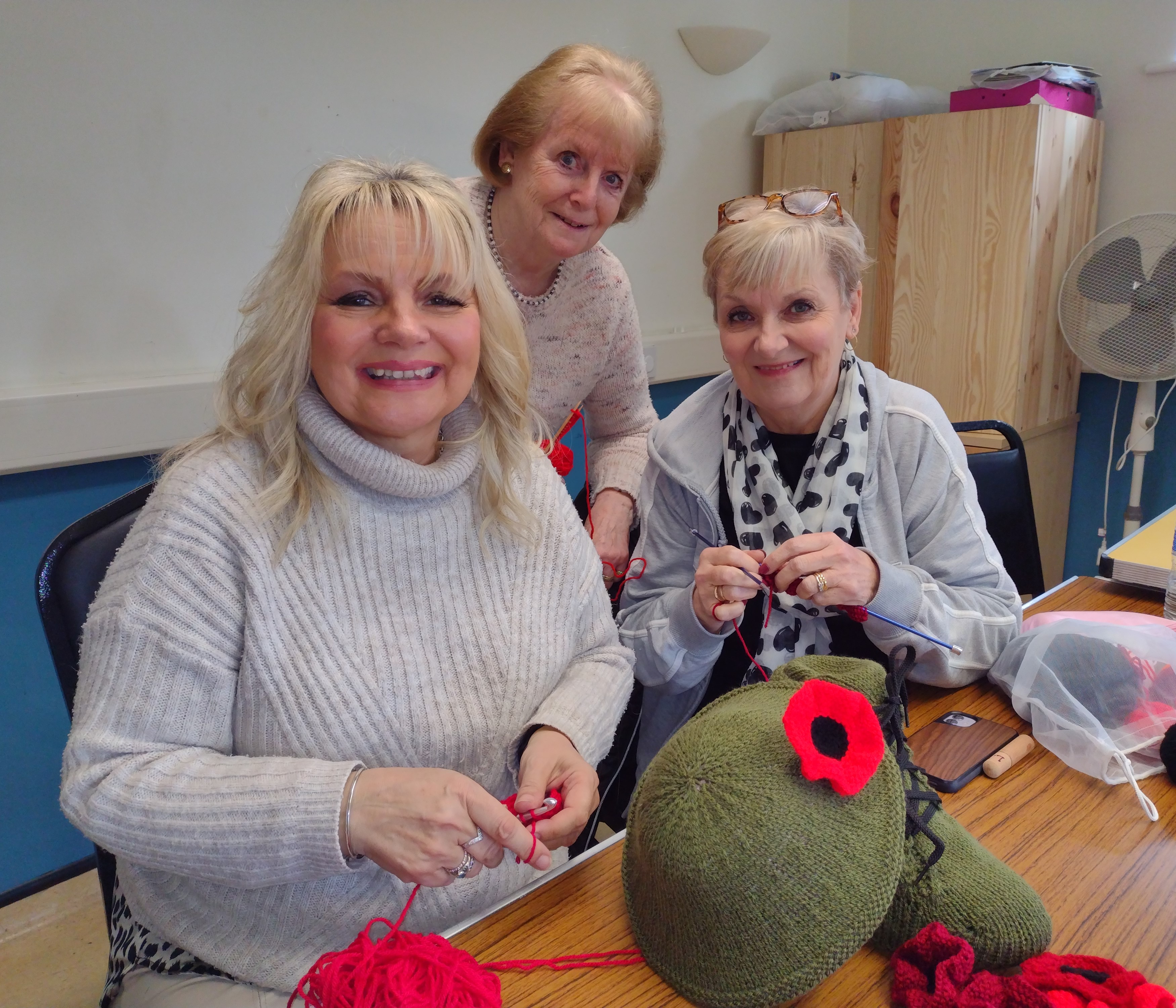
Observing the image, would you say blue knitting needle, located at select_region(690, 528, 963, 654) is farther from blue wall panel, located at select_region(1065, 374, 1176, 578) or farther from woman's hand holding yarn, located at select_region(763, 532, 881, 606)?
blue wall panel, located at select_region(1065, 374, 1176, 578)

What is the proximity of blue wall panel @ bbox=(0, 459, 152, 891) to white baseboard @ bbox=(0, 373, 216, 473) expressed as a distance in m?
0.06

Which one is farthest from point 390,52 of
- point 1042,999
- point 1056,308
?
point 1042,999

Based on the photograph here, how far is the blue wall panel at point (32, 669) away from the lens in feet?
6.70

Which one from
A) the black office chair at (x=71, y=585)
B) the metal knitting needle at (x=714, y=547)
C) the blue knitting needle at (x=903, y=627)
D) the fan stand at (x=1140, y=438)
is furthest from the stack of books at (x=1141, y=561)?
the black office chair at (x=71, y=585)

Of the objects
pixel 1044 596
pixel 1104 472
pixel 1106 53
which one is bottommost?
pixel 1104 472

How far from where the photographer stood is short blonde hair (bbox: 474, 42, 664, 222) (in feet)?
5.56

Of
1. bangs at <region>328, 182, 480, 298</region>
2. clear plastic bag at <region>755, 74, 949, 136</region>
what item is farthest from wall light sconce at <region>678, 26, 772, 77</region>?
bangs at <region>328, 182, 480, 298</region>

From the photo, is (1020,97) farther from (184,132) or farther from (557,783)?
(557,783)

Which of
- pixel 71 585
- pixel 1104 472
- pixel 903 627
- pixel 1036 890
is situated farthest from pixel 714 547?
pixel 1104 472

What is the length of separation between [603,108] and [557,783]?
1.24m

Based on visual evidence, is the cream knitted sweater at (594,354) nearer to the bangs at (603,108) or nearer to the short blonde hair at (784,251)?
the bangs at (603,108)

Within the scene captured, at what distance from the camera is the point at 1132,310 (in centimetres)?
287

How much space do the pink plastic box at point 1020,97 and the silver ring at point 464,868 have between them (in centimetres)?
297

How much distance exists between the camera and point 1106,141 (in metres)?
3.25
